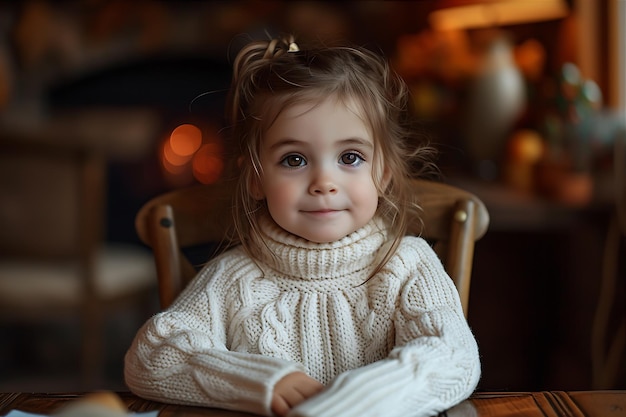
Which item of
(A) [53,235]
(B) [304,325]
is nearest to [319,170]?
(B) [304,325]

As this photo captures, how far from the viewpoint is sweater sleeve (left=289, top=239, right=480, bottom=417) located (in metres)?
0.76

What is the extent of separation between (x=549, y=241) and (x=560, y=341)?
0.90 ft

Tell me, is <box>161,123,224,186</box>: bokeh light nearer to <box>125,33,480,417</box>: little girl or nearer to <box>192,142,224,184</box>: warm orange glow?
<box>192,142,224,184</box>: warm orange glow

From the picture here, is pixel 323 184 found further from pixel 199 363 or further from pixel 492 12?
pixel 492 12

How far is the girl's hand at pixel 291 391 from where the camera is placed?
31.1 inches

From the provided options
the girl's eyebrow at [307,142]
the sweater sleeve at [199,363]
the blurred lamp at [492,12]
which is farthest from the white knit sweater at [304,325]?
the blurred lamp at [492,12]

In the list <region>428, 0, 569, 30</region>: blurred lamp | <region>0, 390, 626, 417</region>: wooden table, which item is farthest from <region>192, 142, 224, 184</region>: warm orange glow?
<region>0, 390, 626, 417</region>: wooden table

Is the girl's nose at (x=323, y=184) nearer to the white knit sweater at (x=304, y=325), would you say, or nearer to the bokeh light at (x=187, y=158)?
the white knit sweater at (x=304, y=325)

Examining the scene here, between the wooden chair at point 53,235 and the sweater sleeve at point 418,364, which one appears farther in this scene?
the wooden chair at point 53,235

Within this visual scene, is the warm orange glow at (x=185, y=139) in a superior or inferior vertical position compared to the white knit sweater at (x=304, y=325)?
superior

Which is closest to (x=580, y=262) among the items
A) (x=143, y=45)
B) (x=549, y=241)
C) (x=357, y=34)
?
(x=549, y=241)

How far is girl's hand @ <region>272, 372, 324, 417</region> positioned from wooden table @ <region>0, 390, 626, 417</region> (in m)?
0.05

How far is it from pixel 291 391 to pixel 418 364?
0.13m

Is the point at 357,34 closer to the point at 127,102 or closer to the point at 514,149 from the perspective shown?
the point at 127,102
